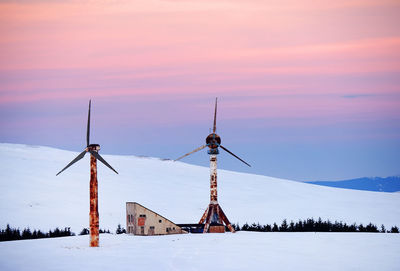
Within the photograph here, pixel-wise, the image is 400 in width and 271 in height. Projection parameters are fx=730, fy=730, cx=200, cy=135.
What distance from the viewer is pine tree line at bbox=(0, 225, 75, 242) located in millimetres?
30684

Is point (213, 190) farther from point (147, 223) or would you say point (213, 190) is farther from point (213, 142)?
point (147, 223)

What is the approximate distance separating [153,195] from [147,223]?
1578cm

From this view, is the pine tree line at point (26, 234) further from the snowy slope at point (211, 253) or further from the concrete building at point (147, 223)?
the concrete building at point (147, 223)

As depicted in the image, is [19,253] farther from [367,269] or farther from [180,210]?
[180,210]

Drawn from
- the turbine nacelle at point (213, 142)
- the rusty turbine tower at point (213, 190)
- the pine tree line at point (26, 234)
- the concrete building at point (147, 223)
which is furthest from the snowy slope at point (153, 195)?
the turbine nacelle at point (213, 142)

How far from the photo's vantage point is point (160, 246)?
86.1 feet

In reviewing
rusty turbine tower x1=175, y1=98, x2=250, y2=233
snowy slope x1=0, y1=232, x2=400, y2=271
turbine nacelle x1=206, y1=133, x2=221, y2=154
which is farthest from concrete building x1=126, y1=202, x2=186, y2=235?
turbine nacelle x1=206, y1=133, x2=221, y2=154

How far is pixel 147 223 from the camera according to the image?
3161cm

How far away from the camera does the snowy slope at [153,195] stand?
3934 centimetres

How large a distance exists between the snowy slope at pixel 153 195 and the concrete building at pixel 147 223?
475cm

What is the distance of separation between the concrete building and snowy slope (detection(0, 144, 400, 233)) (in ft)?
15.6

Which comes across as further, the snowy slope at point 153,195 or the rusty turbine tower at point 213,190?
the snowy slope at point 153,195

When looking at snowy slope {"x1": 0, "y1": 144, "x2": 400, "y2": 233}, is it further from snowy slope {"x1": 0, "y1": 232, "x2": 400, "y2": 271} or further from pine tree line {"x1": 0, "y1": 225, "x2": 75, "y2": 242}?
snowy slope {"x1": 0, "y1": 232, "x2": 400, "y2": 271}

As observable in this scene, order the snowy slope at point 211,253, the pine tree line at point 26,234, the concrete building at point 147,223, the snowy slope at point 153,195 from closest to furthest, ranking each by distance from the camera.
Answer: the snowy slope at point 211,253 < the pine tree line at point 26,234 < the concrete building at point 147,223 < the snowy slope at point 153,195
